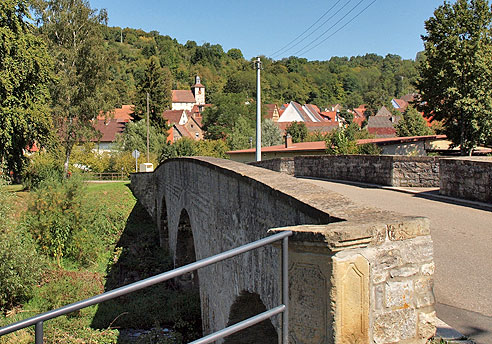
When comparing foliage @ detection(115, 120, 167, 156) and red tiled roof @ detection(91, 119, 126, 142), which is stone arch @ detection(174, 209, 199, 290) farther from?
red tiled roof @ detection(91, 119, 126, 142)

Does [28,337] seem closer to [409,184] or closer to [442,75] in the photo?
[409,184]

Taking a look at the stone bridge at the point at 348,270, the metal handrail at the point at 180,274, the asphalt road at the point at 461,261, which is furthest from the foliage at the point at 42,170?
the metal handrail at the point at 180,274

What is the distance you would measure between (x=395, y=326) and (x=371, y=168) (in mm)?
13692

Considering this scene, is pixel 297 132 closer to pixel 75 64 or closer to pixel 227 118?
pixel 227 118

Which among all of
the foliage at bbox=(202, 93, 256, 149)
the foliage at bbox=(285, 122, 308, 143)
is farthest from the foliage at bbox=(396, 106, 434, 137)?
the foliage at bbox=(202, 93, 256, 149)

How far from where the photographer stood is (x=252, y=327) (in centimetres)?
705

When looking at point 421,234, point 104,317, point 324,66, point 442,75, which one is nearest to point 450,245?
point 421,234

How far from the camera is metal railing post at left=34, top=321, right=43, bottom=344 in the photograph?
186cm

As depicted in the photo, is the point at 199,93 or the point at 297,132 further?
the point at 199,93

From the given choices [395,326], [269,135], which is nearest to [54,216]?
[395,326]

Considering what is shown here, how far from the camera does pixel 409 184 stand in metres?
14.6

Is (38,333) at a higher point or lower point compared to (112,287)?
higher

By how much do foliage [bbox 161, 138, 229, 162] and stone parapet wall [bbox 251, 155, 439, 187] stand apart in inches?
1117

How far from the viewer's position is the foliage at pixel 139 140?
47.4 meters
